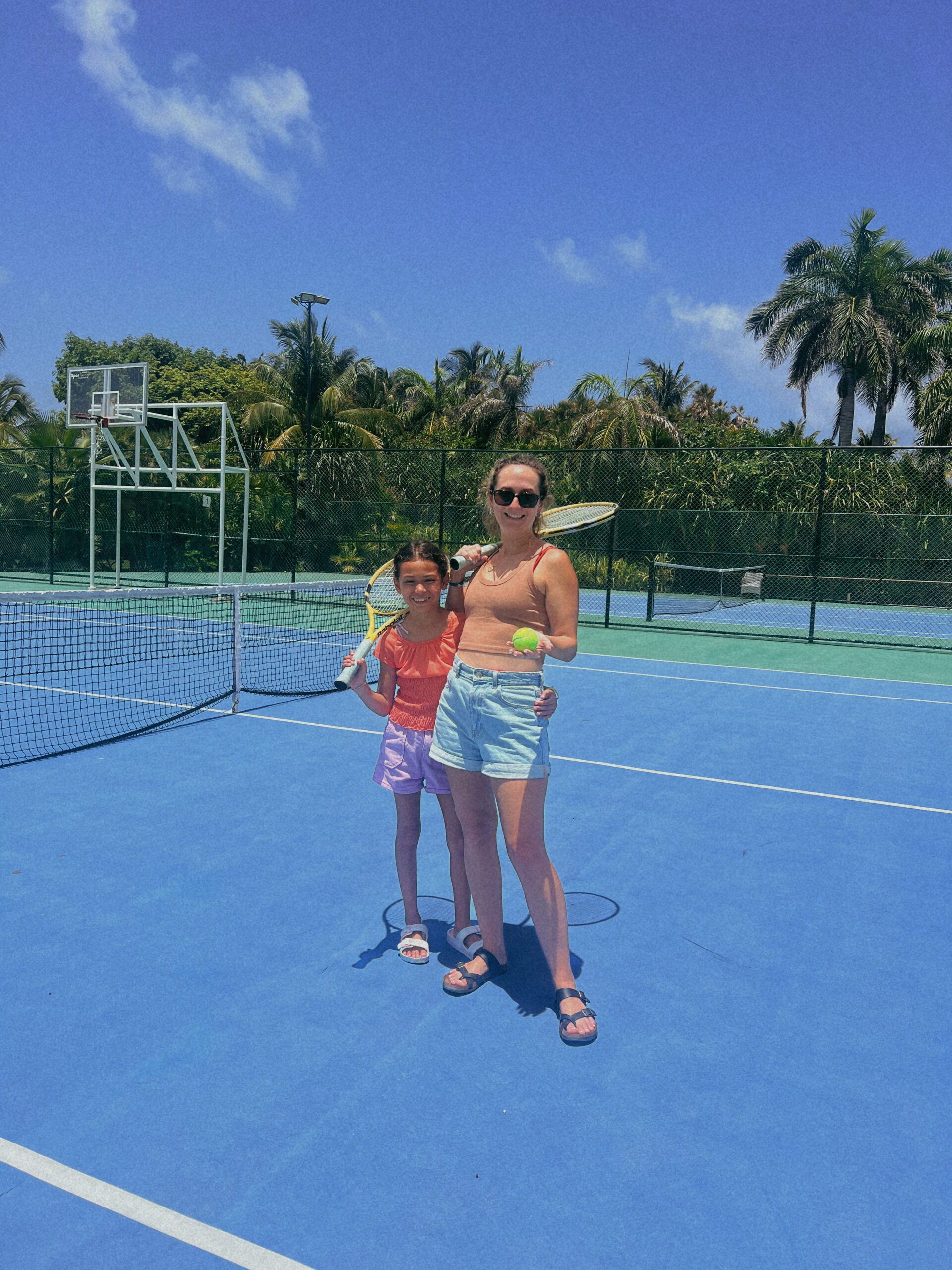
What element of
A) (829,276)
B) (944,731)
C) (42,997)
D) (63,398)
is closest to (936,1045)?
(42,997)

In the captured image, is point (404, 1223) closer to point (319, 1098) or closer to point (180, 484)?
point (319, 1098)

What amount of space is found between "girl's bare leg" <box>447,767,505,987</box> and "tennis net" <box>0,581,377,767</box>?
3.48 meters

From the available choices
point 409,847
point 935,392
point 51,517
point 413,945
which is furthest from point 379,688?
point 935,392

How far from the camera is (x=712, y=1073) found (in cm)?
287

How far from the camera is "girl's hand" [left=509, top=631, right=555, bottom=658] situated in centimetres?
287

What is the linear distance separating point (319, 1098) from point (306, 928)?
1101 millimetres

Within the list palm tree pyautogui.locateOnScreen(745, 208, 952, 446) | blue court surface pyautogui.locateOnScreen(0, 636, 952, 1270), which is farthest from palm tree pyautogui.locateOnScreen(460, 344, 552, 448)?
blue court surface pyautogui.locateOnScreen(0, 636, 952, 1270)

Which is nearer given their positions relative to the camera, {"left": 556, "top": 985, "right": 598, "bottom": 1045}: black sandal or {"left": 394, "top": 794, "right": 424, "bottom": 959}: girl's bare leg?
{"left": 556, "top": 985, "right": 598, "bottom": 1045}: black sandal

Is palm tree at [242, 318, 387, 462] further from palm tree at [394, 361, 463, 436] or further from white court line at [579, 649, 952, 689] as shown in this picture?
white court line at [579, 649, 952, 689]

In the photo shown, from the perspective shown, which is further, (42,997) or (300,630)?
(300,630)

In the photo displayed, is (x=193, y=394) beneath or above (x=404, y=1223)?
above

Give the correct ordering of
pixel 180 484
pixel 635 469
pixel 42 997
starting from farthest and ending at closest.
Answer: pixel 635 469 → pixel 180 484 → pixel 42 997

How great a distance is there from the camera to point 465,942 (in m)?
3.56

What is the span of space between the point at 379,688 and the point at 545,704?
0.75 meters
